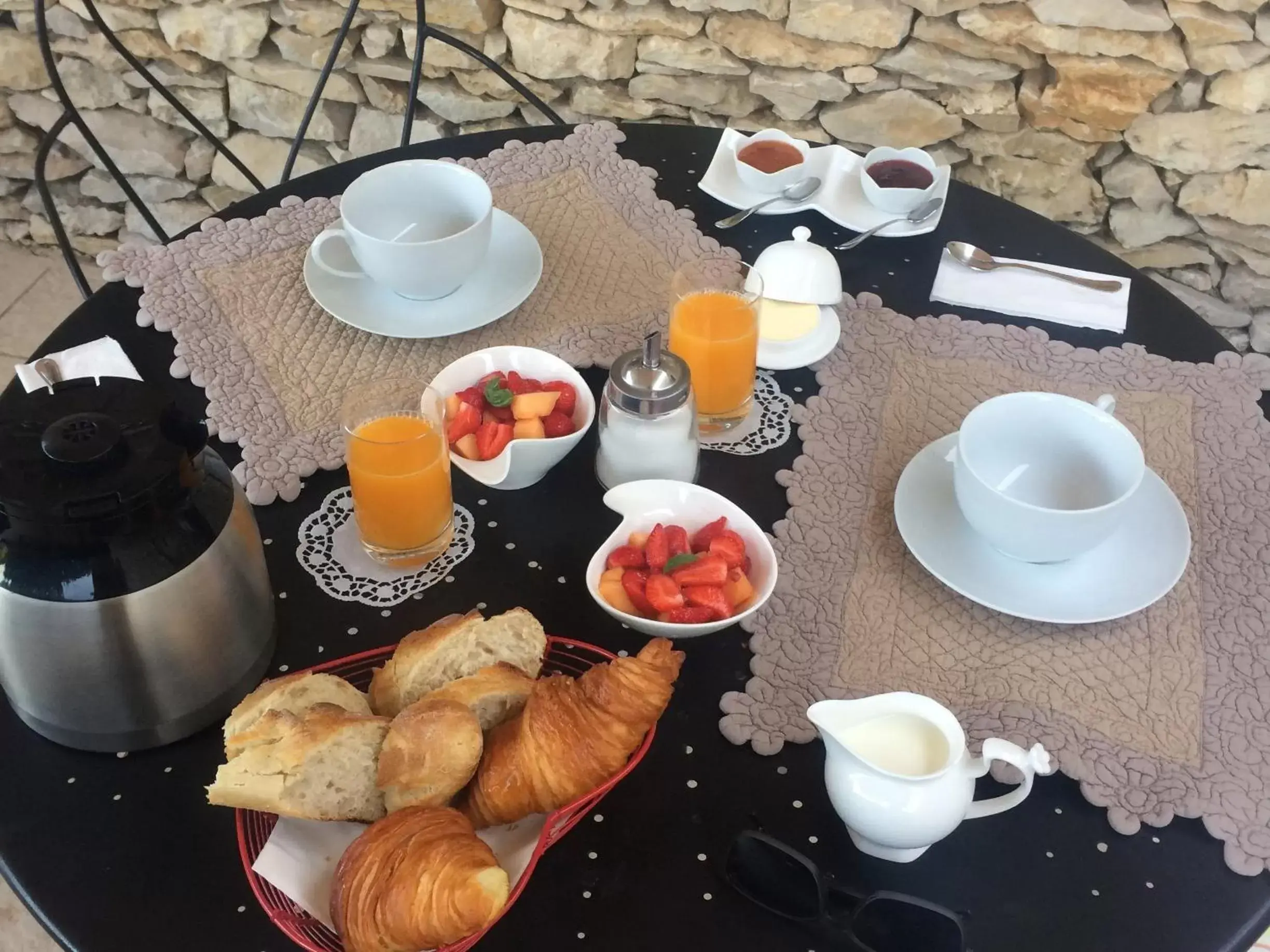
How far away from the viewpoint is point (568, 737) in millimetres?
699

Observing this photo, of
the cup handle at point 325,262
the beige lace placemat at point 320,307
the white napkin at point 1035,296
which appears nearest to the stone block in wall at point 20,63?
the beige lace placemat at point 320,307

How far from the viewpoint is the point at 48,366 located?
101cm

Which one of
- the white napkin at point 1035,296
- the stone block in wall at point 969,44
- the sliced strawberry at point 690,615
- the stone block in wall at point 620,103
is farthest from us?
the stone block in wall at point 620,103

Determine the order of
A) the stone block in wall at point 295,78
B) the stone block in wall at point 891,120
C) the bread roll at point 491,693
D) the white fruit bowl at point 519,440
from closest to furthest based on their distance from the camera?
the bread roll at point 491,693, the white fruit bowl at point 519,440, the stone block in wall at point 891,120, the stone block in wall at point 295,78

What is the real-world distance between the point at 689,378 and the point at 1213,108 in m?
1.35

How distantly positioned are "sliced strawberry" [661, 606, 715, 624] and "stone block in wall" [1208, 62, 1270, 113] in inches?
57.7

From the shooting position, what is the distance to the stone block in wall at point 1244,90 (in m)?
1.73

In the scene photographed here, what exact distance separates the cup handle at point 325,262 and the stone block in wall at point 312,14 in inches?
43.6

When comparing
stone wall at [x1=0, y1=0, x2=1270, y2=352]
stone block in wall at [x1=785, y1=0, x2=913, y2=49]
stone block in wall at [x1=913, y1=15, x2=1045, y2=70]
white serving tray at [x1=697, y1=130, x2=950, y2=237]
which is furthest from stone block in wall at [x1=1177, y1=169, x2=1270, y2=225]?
white serving tray at [x1=697, y1=130, x2=950, y2=237]

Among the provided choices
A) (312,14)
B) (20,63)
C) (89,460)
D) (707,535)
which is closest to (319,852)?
(89,460)

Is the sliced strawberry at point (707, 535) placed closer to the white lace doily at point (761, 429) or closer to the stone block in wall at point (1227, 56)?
the white lace doily at point (761, 429)

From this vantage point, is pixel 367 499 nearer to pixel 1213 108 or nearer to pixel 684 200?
pixel 684 200

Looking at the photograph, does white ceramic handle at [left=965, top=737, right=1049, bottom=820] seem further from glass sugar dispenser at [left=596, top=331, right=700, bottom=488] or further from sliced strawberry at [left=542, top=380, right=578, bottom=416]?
sliced strawberry at [left=542, top=380, right=578, bottom=416]

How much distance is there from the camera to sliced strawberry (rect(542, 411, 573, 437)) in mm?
994
